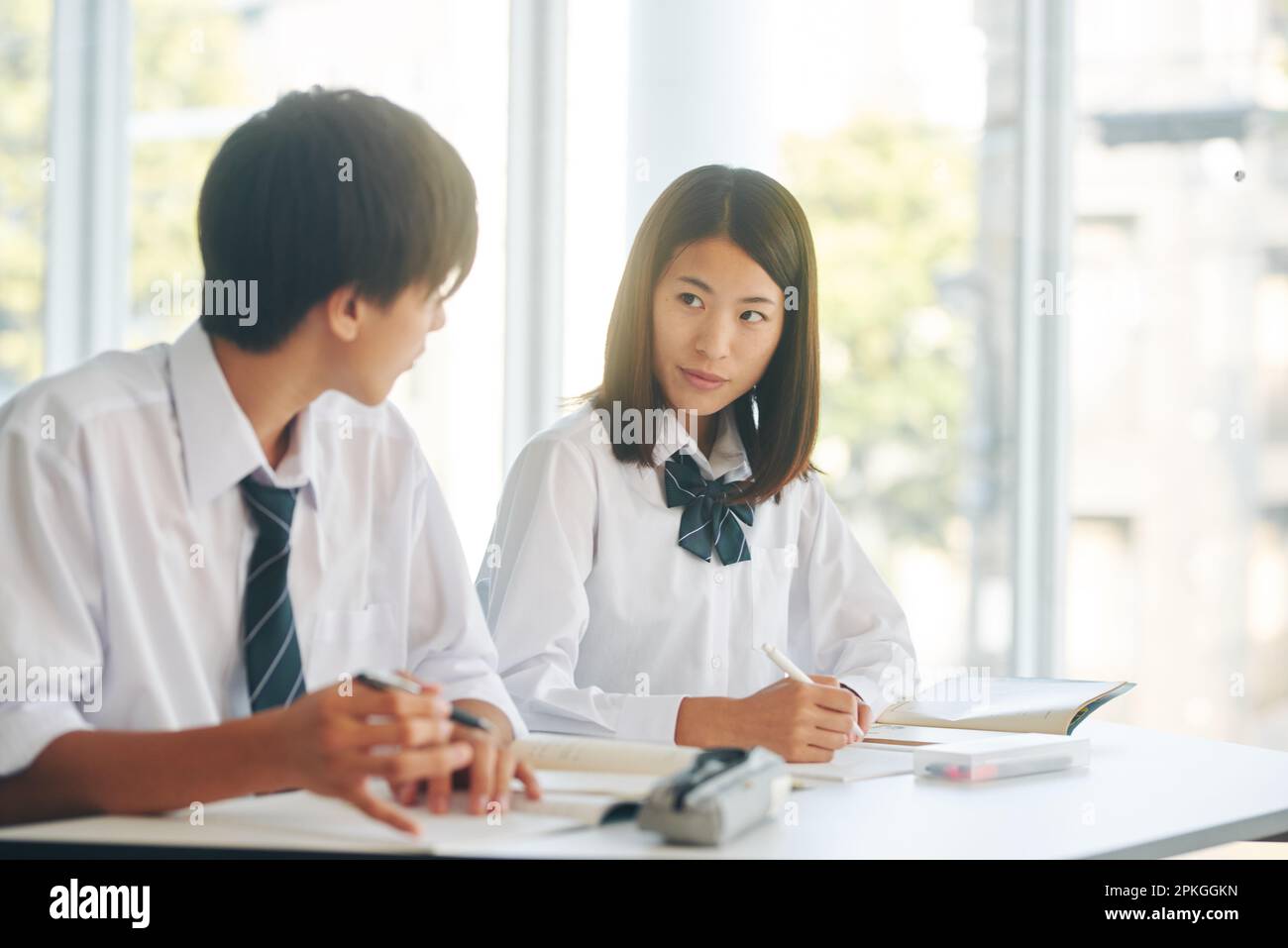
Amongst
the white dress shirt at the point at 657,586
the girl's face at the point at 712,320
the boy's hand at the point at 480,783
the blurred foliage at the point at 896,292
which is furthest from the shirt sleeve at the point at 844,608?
the blurred foliage at the point at 896,292

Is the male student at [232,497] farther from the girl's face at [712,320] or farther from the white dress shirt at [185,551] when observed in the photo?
the girl's face at [712,320]

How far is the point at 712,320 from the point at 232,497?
84 cm

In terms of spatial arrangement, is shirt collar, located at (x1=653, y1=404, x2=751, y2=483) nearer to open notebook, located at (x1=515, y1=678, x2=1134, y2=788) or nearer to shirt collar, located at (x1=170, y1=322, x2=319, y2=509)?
open notebook, located at (x1=515, y1=678, x2=1134, y2=788)

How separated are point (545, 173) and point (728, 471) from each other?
6.60ft

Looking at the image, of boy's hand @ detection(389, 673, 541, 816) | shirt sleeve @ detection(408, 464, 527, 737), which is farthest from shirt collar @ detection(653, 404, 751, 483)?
boy's hand @ detection(389, 673, 541, 816)

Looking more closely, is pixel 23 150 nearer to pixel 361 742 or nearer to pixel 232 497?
pixel 232 497

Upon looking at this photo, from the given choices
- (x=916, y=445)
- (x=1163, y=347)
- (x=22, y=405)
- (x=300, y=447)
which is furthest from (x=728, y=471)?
(x=1163, y=347)

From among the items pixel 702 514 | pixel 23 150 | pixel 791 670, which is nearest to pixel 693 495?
pixel 702 514

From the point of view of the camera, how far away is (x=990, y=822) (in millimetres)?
1302

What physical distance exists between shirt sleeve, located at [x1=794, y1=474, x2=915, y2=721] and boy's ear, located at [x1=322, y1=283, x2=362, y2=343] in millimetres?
995

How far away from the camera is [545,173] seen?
12.7ft

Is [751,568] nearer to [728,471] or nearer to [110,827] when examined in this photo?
[728,471]
